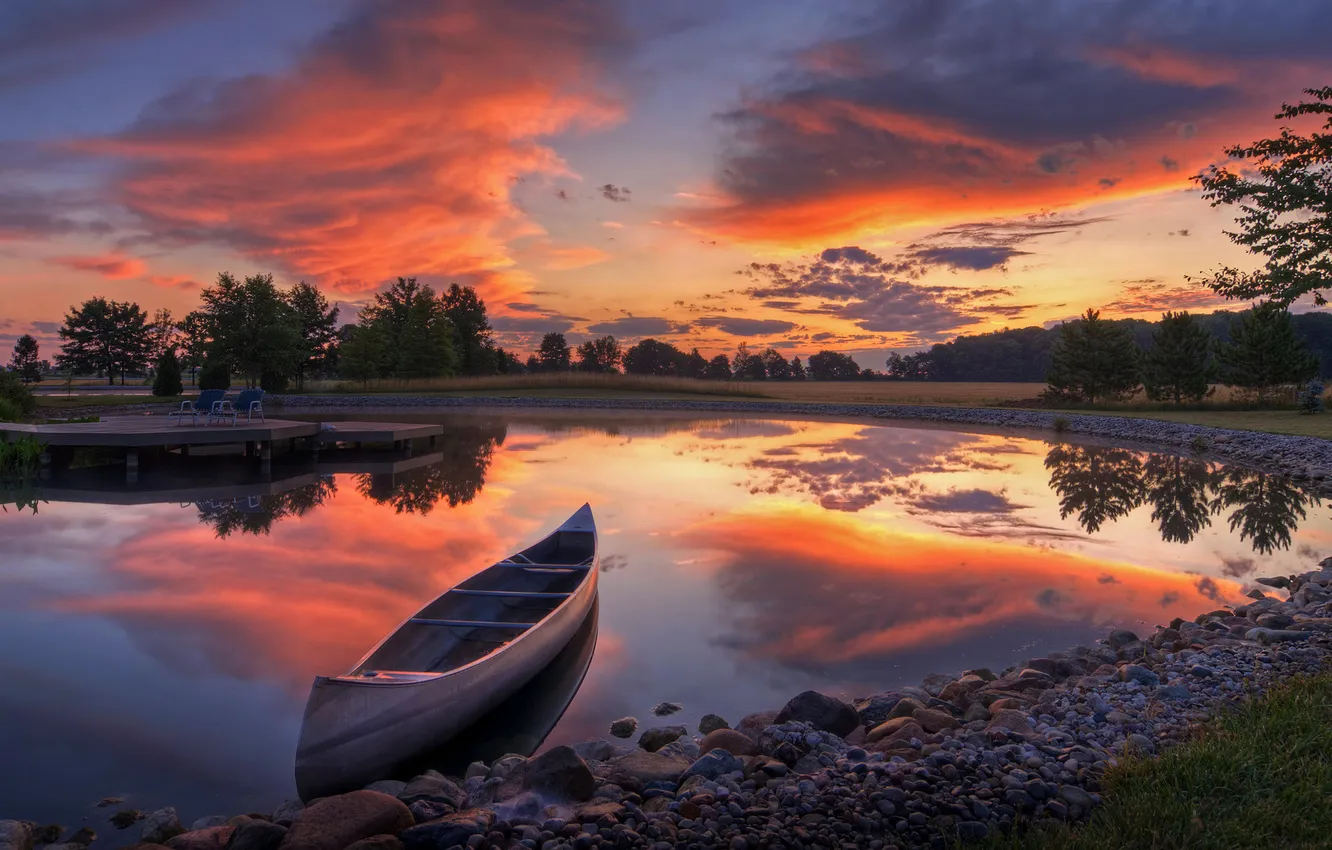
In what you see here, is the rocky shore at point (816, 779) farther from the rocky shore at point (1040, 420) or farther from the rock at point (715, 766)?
the rocky shore at point (1040, 420)

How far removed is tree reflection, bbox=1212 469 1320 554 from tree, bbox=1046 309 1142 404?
25.6 meters

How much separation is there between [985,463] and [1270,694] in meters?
15.7

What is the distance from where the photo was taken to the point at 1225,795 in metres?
3.26

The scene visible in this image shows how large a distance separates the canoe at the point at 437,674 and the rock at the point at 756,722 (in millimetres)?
1482

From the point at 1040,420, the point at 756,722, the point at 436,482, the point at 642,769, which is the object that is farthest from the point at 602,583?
the point at 1040,420

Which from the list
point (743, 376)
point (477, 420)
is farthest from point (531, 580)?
point (743, 376)

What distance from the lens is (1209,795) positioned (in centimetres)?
324

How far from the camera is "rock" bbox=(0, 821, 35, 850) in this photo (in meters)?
3.43

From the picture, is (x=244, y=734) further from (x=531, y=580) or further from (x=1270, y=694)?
(x=1270, y=694)

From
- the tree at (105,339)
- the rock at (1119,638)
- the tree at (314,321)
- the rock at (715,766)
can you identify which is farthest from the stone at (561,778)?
the tree at (105,339)

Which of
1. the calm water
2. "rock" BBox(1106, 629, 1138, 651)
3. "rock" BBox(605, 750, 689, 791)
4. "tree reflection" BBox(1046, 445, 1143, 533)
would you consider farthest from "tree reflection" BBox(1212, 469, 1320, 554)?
"rock" BBox(605, 750, 689, 791)

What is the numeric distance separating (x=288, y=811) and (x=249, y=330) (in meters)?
46.0

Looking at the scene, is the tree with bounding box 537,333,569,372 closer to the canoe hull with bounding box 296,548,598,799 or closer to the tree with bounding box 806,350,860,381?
the tree with bounding box 806,350,860,381

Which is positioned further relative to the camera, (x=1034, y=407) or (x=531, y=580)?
(x=1034, y=407)
